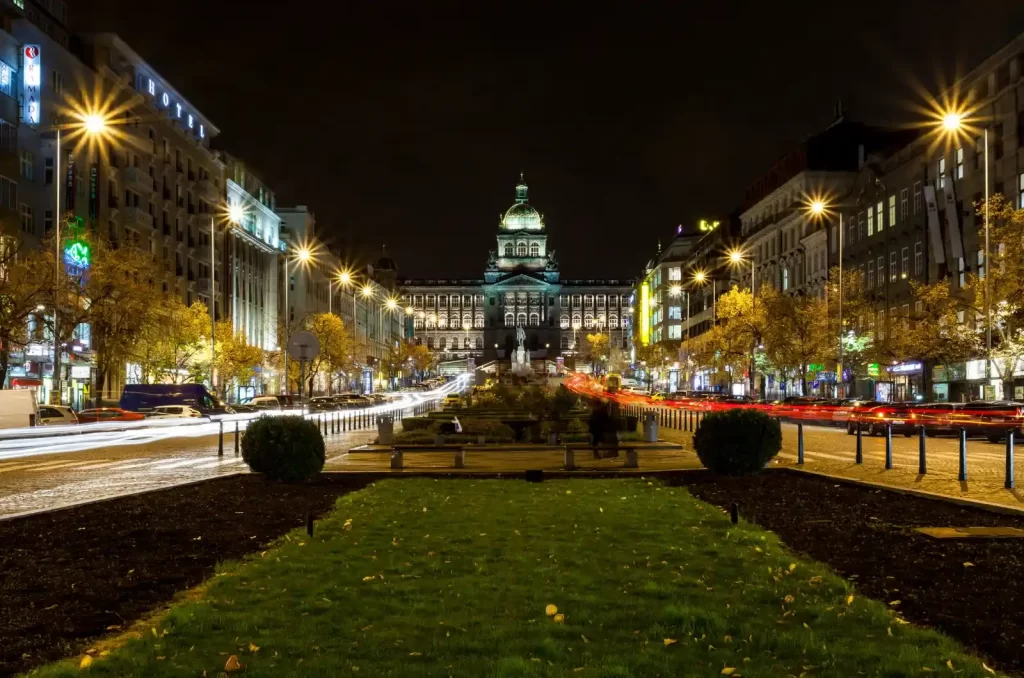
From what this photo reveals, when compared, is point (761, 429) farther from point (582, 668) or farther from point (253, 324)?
point (253, 324)

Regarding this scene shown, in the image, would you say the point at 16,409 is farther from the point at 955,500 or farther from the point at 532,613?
the point at 532,613

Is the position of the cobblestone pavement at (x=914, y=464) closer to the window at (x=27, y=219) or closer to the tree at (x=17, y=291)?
the tree at (x=17, y=291)

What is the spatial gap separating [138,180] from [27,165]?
13.6m

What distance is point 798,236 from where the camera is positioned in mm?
89438

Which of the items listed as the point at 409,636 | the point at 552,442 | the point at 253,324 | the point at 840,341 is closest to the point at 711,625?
the point at 409,636

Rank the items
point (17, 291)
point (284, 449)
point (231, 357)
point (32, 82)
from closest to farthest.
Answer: point (284, 449) < point (17, 291) < point (32, 82) < point (231, 357)

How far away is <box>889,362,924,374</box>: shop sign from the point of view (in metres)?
61.5

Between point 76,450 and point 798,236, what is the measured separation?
2722 inches

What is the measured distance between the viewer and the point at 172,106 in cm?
8038

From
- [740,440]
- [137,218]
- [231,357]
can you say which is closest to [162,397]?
[137,218]

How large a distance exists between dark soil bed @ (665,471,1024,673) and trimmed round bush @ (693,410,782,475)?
0.81 m

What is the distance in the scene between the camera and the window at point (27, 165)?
5244cm

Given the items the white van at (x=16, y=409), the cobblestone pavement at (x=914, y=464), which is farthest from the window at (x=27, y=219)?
the cobblestone pavement at (x=914, y=464)

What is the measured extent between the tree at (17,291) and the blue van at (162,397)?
7.41m
